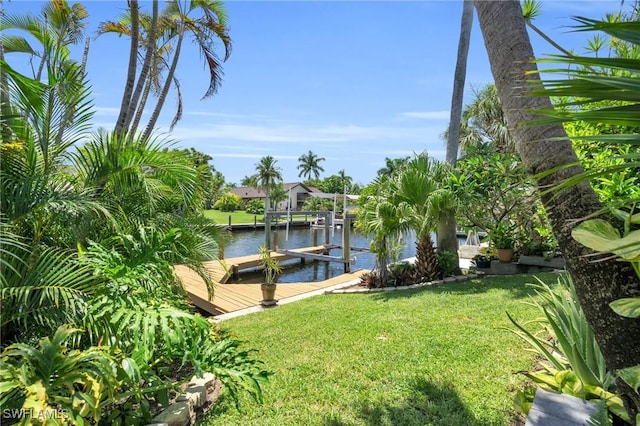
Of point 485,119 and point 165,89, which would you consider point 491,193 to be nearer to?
point 165,89

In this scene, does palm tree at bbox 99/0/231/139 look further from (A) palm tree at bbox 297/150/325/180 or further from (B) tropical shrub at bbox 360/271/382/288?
(A) palm tree at bbox 297/150/325/180

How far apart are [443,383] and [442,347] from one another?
2.54 ft

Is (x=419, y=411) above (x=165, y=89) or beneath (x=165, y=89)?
beneath

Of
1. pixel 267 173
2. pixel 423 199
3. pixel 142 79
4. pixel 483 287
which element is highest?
pixel 267 173

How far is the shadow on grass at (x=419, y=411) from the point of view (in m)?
2.35

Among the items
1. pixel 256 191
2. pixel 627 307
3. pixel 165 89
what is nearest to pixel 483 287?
pixel 627 307

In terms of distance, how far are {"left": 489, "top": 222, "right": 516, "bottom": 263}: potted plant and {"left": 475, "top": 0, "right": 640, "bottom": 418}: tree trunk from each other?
686 cm

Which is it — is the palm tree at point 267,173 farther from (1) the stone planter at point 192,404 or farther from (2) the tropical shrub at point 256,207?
(1) the stone planter at point 192,404

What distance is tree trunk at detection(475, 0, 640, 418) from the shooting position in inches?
52.1

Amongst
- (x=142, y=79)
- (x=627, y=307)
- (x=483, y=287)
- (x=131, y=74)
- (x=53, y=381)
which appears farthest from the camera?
(x=483, y=287)

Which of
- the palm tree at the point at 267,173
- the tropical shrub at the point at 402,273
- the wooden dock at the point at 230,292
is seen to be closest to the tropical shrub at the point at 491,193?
the tropical shrub at the point at 402,273

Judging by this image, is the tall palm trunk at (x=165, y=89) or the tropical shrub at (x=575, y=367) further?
the tall palm trunk at (x=165, y=89)

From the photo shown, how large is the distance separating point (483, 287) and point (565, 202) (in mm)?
5402

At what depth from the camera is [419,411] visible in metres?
2.47
